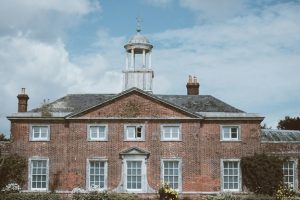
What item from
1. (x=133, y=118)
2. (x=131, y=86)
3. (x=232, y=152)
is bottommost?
(x=232, y=152)

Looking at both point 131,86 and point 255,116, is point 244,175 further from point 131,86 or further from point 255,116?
point 131,86

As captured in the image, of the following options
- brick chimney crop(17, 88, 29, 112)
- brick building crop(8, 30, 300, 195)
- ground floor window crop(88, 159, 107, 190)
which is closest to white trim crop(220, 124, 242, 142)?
brick building crop(8, 30, 300, 195)

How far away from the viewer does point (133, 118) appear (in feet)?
101

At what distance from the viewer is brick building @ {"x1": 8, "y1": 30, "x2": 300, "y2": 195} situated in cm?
3048

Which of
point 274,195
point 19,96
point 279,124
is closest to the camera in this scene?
point 274,195

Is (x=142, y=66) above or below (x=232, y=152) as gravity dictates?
above

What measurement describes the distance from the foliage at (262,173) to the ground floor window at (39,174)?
1244 cm

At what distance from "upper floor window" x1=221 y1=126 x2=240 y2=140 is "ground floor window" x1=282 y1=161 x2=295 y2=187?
353 cm

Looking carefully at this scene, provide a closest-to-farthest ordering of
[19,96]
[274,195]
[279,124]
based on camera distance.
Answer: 1. [274,195]
2. [19,96]
3. [279,124]

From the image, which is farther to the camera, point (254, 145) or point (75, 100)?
point (75, 100)

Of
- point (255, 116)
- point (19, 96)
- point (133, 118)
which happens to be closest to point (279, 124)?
point (255, 116)

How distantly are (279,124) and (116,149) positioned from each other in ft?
95.7

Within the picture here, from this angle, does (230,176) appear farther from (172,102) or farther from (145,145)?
(172,102)

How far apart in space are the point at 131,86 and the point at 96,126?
4.50 m
